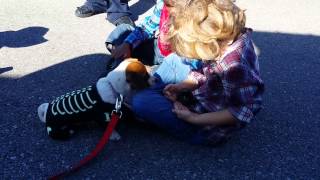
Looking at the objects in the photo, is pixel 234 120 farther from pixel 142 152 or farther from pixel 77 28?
pixel 77 28

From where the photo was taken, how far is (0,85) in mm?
2557

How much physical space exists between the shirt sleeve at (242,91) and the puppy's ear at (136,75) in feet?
1.29

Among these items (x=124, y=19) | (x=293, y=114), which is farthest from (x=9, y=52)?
(x=293, y=114)

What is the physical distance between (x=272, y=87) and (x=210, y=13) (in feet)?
4.14

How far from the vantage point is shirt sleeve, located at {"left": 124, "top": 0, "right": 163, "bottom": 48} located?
264 cm

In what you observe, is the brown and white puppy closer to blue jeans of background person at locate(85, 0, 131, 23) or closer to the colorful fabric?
the colorful fabric

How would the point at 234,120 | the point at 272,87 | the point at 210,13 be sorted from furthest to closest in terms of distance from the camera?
the point at 272,87 < the point at 234,120 < the point at 210,13

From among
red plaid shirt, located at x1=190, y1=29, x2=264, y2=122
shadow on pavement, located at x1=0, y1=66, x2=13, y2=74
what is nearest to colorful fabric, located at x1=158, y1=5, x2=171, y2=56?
red plaid shirt, located at x1=190, y1=29, x2=264, y2=122

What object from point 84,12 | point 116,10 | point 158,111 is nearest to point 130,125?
point 158,111

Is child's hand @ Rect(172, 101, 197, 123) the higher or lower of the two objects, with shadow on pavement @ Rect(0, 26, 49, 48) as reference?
higher

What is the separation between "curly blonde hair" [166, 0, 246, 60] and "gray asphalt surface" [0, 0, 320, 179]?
548 millimetres

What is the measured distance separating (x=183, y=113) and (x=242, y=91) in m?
0.31

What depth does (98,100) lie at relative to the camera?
202 cm

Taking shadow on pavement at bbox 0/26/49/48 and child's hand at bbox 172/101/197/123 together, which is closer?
child's hand at bbox 172/101/197/123
